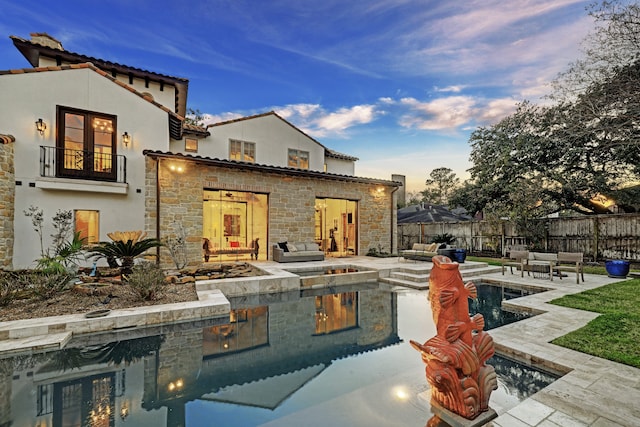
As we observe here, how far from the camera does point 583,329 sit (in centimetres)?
441

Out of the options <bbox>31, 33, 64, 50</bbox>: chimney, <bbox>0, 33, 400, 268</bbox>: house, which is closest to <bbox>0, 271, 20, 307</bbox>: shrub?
<bbox>0, 33, 400, 268</bbox>: house

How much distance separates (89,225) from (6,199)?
77.5 inches

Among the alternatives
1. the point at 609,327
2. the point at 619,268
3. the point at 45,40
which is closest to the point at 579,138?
the point at 619,268

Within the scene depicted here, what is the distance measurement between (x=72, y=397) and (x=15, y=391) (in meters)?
0.68

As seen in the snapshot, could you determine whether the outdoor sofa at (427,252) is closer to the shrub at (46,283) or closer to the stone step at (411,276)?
the stone step at (411,276)

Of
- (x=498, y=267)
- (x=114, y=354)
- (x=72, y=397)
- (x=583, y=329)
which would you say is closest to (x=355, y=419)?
(x=72, y=397)

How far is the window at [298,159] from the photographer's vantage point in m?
15.5

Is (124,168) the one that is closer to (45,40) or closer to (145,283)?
(145,283)

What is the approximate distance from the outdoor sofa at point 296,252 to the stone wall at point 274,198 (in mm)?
649

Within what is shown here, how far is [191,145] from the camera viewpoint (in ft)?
43.0

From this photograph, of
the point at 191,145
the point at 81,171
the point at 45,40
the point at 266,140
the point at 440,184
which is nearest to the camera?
the point at 81,171

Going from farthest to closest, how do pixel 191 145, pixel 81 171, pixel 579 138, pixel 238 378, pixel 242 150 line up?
1. pixel 242 150
2. pixel 191 145
3. pixel 579 138
4. pixel 81 171
5. pixel 238 378

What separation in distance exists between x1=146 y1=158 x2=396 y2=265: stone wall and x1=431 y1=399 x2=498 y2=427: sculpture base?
9416 millimetres

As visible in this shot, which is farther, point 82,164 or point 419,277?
point 82,164
